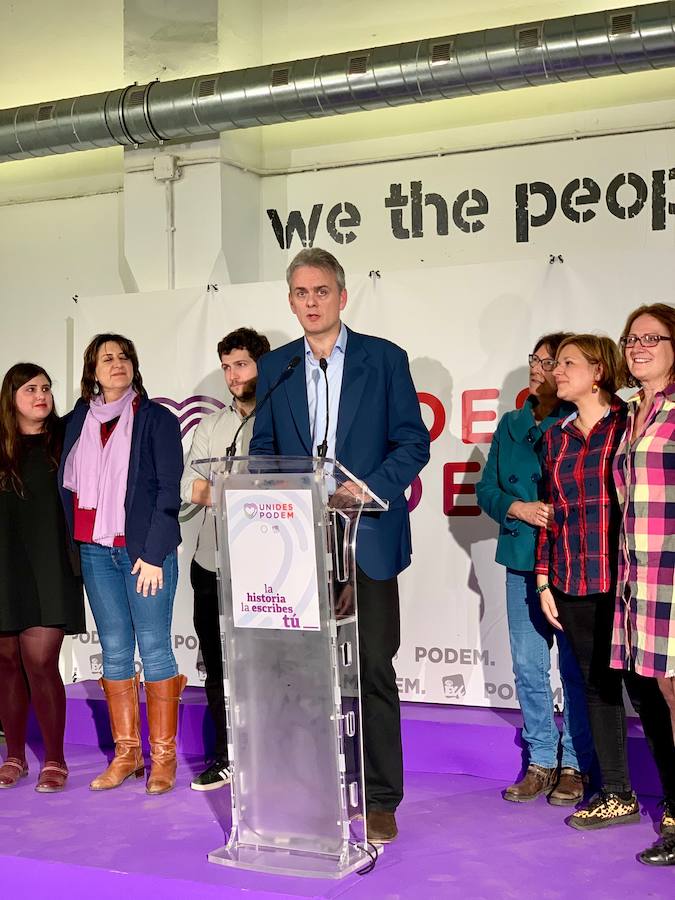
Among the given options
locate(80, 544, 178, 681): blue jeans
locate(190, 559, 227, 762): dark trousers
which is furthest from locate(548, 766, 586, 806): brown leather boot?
locate(80, 544, 178, 681): blue jeans

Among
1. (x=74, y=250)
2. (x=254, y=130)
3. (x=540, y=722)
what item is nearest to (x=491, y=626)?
(x=540, y=722)

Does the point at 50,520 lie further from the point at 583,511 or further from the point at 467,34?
the point at 467,34

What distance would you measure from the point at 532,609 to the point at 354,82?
8.64 ft

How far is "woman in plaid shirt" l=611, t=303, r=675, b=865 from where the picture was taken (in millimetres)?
2830

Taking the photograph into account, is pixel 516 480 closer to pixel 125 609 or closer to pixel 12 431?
pixel 125 609

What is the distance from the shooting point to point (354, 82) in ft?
16.2

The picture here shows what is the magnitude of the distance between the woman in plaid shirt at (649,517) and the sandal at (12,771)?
225cm

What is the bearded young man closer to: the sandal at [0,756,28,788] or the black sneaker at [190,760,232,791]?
the black sneaker at [190,760,232,791]

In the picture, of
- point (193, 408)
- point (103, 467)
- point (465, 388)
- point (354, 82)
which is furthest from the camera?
point (193, 408)

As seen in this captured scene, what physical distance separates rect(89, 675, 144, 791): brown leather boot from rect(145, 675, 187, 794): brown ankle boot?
9 cm

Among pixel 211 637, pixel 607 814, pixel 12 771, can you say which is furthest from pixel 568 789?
pixel 12 771

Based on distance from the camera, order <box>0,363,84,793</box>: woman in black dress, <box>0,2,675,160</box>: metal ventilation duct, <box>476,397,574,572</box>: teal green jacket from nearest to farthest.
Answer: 1. <box>476,397,574,572</box>: teal green jacket
2. <box>0,363,84,793</box>: woman in black dress
3. <box>0,2,675,160</box>: metal ventilation duct

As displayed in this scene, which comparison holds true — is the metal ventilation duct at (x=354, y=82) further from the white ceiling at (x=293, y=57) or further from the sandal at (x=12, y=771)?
the sandal at (x=12, y=771)

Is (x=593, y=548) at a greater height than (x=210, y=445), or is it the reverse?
(x=210, y=445)
